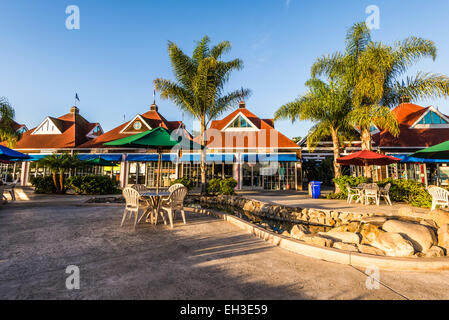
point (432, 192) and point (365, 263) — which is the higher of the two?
point (432, 192)

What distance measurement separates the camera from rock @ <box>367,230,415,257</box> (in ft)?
10.2

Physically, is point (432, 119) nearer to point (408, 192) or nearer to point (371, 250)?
point (408, 192)

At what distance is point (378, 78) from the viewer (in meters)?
9.48

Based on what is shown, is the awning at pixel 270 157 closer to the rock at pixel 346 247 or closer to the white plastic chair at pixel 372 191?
the white plastic chair at pixel 372 191

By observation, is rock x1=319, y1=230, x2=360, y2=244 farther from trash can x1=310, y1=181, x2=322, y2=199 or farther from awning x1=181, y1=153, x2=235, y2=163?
awning x1=181, y1=153, x2=235, y2=163

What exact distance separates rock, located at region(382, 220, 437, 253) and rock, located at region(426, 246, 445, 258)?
4.5 inches

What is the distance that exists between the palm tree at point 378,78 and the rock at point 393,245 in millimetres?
8041

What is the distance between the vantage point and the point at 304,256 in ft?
10.6

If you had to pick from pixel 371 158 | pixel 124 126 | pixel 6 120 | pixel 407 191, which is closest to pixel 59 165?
pixel 6 120

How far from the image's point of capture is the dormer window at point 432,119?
17.2 meters

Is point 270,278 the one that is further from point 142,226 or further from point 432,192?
point 432,192

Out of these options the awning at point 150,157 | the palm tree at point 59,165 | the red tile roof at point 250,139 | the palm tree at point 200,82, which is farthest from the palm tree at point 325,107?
the palm tree at point 59,165
